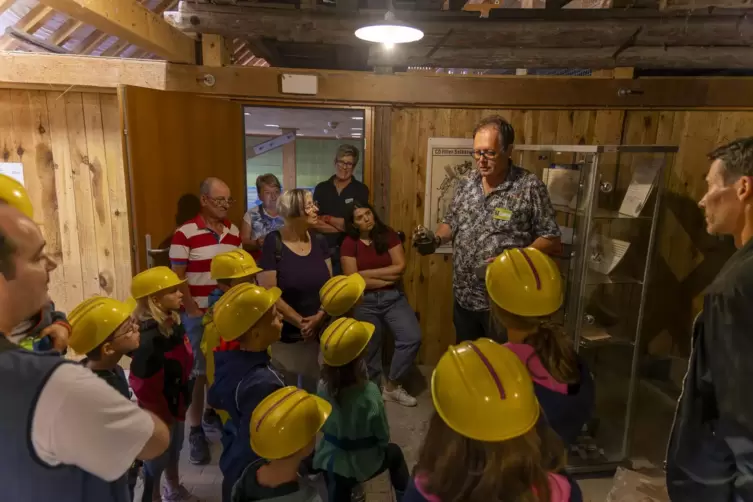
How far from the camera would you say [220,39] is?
3369mm

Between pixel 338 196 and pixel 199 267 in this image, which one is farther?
pixel 338 196

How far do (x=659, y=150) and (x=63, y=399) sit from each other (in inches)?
108

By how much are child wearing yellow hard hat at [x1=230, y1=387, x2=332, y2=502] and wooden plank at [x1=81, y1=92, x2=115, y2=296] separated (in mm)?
2762

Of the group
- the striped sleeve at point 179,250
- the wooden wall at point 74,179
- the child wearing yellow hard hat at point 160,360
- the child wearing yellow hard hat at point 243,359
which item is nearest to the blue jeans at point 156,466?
the child wearing yellow hard hat at point 160,360

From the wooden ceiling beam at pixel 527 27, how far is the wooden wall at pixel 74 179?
3.32ft

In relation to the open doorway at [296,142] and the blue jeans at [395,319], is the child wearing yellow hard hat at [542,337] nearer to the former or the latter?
the blue jeans at [395,319]

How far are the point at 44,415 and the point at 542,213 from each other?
2412 mm

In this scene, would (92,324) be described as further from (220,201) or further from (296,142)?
(296,142)

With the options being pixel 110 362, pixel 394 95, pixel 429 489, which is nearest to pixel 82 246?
pixel 110 362

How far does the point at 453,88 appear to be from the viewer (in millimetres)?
3523

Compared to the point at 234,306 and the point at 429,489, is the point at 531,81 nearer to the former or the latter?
the point at 234,306

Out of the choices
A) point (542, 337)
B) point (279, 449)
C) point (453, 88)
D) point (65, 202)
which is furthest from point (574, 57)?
point (65, 202)

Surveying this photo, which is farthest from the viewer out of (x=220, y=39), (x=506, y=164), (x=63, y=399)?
(x=220, y=39)

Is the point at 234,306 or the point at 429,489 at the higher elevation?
the point at 234,306
